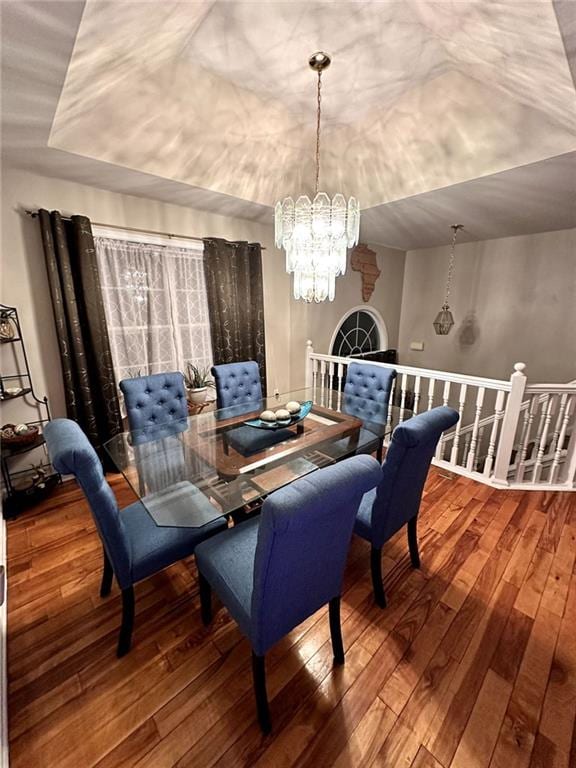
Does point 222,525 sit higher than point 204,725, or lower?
higher

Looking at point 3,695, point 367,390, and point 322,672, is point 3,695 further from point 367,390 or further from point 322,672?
point 367,390

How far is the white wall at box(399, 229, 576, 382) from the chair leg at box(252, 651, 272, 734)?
4580 mm

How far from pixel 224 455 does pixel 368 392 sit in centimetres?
150

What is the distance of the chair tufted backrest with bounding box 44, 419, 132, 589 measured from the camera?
1.08 metres

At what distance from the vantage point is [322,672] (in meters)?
1.31

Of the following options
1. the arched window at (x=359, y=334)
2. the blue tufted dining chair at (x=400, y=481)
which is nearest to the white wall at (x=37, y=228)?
the arched window at (x=359, y=334)

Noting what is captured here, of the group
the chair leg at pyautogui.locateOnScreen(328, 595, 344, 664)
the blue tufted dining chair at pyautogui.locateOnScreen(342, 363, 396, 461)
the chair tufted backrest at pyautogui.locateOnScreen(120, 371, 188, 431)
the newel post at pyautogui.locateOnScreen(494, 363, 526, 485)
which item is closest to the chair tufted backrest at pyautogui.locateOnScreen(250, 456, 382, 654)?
the chair leg at pyautogui.locateOnScreen(328, 595, 344, 664)

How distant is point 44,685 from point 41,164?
299 centimetres

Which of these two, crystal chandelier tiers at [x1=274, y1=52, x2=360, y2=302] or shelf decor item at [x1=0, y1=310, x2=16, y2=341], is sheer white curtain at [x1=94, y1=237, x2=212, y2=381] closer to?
shelf decor item at [x1=0, y1=310, x2=16, y2=341]

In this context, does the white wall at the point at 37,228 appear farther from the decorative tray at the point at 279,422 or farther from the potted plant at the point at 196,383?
the decorative tray at the point at 279,422

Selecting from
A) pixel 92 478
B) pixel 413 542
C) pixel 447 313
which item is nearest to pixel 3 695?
pixel 92 478

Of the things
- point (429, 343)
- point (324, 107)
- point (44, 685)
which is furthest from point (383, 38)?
point (429, 343)

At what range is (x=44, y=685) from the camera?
49.6 inches

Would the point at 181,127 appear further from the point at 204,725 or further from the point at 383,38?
the point at 204,725
